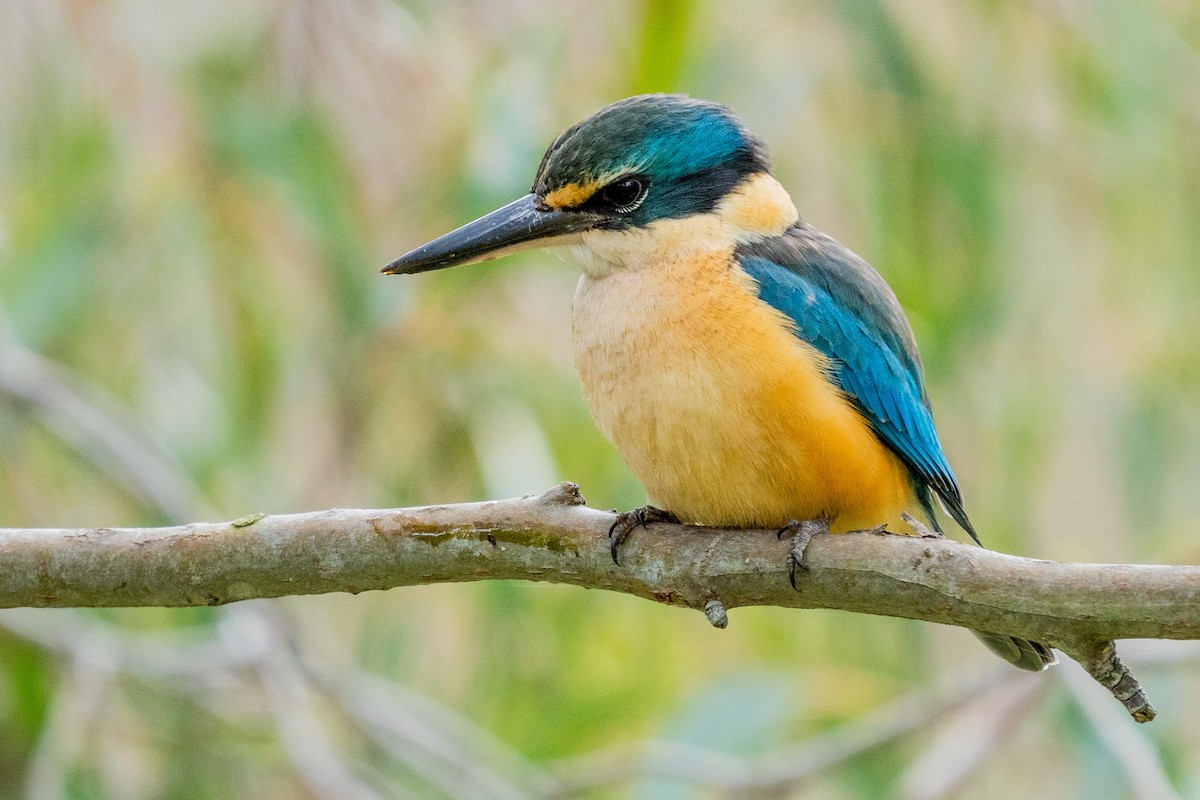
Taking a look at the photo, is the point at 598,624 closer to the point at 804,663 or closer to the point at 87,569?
the point at 804,663

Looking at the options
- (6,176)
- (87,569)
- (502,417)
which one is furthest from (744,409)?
(6,176)

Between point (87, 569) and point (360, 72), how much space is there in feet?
5.25

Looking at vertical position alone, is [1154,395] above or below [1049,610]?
above

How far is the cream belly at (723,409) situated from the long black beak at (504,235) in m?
0.13

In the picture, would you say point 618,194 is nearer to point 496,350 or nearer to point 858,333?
point 858,333

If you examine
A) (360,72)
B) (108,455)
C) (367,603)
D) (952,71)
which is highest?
(360,72)

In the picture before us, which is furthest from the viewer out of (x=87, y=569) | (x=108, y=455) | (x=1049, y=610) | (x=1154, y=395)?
(x=1154, y=395)

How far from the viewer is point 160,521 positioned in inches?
119

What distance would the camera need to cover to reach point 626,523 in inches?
72.5

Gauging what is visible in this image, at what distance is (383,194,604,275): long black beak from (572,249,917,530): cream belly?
0.44 feet

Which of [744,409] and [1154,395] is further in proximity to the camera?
[1154,395]

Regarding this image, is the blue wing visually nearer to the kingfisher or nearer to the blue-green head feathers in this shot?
the kingfisher

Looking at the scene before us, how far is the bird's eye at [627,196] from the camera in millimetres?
2193

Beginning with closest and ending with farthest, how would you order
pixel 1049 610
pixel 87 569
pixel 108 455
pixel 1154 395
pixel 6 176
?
pixel 1049 610
pixel 87 569
pixel 108 455
pixel 1154 395
pixel 6 176
